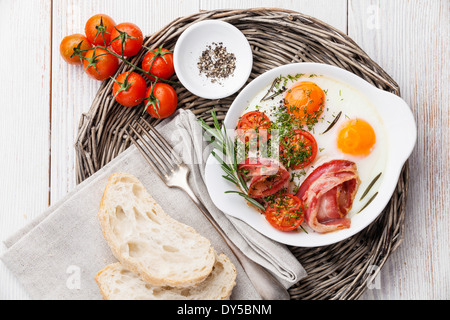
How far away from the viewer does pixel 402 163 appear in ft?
6.88

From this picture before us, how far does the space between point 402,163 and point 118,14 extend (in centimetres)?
177

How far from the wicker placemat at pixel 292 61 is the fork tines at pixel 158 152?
0.13m

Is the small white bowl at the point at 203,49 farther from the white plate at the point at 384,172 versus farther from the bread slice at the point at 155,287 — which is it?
the bread slice at the point at 155,287

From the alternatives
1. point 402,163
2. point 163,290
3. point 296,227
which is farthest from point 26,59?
point 402,163

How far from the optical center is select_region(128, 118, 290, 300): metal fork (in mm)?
2207

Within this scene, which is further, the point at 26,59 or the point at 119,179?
the point at 26,59

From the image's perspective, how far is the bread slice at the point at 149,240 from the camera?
206 centimetres

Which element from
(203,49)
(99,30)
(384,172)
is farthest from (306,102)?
(99,30)

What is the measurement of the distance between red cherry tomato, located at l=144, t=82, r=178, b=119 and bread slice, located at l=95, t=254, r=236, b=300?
2.62 ft

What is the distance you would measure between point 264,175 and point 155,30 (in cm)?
112

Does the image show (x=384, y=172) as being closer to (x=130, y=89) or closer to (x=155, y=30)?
(x=130, y=89)

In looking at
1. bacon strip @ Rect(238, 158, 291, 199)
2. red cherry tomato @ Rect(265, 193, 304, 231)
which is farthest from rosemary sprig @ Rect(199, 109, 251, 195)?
red cherry tomato @ Rect(265, 193, 304, 231)
